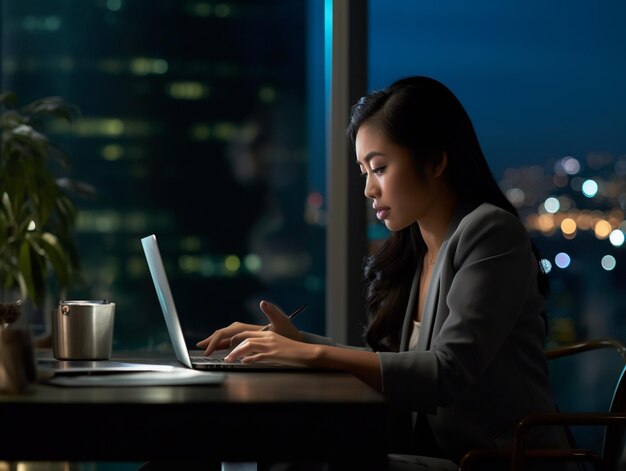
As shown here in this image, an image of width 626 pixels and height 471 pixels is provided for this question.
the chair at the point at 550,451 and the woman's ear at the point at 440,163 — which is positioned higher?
the woman's ear at the point at 440,163

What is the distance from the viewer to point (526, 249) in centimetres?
179

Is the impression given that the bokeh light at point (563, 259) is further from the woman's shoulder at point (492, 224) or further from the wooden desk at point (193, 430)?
the wooden desk at point (193, 430)

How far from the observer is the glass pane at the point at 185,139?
368 cm

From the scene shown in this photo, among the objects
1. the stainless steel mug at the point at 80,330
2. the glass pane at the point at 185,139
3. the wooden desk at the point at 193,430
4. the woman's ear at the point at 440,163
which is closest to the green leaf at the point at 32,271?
the glass pane at the point at 185,139

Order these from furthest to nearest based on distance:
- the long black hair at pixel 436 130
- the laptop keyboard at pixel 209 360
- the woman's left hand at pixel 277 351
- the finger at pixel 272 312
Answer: the long black hair at pixel 436 130
the finger at pixel 272 312
the laptop keyboard at pixel 209 360
the woman's left hand at pixel 277 351

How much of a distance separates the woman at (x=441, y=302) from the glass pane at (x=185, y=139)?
1497mm

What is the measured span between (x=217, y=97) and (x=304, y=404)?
2.74 metres

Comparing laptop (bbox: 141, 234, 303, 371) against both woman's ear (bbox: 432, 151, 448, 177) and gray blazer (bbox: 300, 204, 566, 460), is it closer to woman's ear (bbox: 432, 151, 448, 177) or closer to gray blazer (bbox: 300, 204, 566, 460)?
gray blazer (bbox: 300, 204, 566, 460)

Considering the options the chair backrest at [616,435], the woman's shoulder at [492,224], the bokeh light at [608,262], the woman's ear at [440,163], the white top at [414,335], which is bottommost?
the chair backrest at [616,435]

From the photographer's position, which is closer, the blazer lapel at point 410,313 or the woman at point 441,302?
the woman at point 441,302

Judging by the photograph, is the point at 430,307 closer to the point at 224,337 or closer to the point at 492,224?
the point at 492,224

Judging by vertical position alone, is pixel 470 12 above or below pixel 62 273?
above

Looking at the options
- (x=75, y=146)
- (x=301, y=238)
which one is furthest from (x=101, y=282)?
(x=301, y=238)

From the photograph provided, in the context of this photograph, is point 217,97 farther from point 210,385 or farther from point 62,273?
point 210,385
